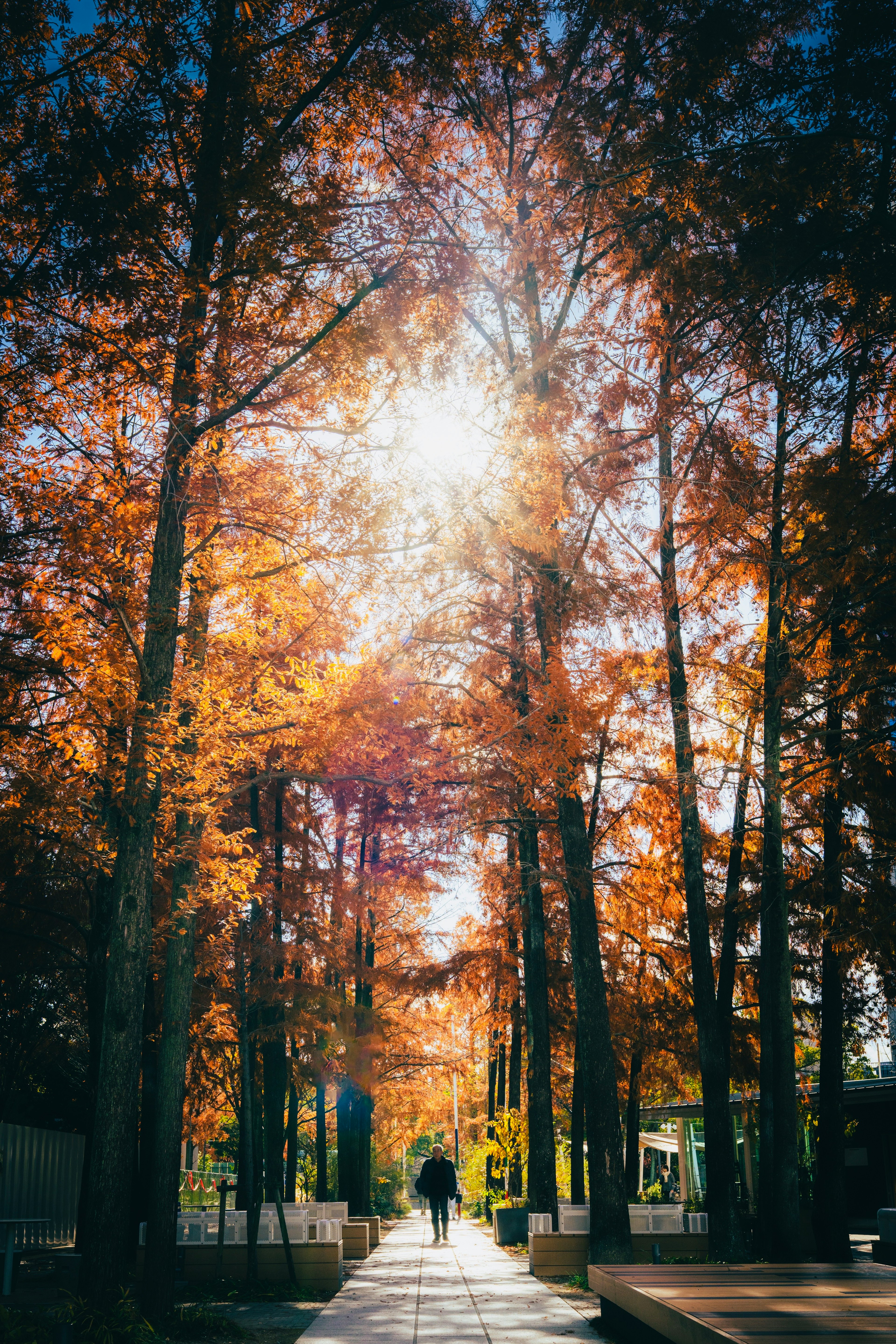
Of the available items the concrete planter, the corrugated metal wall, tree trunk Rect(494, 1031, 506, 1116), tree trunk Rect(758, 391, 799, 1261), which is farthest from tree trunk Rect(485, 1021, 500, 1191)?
tree trunk Rect(758, 391, 799, 1261)

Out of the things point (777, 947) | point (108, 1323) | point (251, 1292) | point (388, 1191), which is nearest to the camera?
point (108, 1323)

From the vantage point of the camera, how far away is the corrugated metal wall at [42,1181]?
1573 cm

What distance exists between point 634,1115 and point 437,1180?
6161mm

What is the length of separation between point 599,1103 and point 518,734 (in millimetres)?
4431

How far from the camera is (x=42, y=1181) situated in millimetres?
17391

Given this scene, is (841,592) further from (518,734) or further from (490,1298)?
(490,1298)

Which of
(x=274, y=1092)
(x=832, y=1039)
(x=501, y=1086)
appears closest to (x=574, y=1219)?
(x=832, y=1039)

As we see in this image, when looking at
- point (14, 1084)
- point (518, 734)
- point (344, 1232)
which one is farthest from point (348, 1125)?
point (518, 734)

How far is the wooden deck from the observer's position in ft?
12.5

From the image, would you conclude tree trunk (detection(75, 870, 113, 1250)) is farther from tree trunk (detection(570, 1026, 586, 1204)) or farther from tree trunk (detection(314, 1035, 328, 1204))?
tree trunk (detection(570, 1026, 586, 1204))

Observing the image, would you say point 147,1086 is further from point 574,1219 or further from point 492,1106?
point 492,1106

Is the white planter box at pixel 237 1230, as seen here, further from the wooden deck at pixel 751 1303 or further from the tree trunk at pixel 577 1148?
the tree trunk at pixel 577 1148

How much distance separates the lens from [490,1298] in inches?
369

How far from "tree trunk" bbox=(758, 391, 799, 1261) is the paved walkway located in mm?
2886
